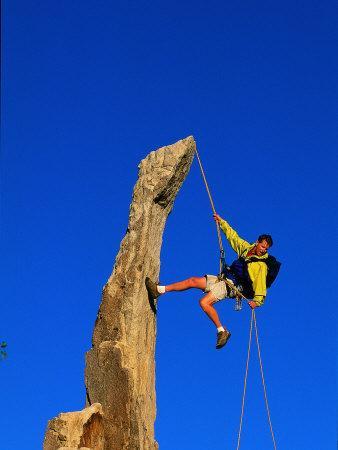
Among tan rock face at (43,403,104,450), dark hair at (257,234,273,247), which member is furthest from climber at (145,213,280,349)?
tan rock face at (43,403,104,450)

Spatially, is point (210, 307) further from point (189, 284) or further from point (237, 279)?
point (237, 279)

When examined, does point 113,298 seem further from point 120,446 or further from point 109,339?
point 120,446

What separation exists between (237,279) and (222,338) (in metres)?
1.59

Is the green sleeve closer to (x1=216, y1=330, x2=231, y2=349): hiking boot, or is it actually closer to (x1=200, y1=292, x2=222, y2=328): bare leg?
(x1=200, y1=292, x2=222, y2=328): bare leg

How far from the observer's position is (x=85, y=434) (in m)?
16.5

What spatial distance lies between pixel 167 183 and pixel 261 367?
4603 mm

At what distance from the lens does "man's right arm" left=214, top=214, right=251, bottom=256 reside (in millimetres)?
18734

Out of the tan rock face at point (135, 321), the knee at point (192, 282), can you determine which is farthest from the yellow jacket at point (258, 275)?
the tan rock face at point (135, 321)

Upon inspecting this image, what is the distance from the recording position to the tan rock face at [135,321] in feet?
55.8

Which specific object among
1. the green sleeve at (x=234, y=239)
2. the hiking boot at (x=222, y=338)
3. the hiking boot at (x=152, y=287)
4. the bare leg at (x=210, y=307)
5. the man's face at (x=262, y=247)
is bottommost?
the hiking boot at (x=222, y=338)

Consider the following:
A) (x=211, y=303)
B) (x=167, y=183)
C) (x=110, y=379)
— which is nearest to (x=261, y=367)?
(x=211, y=303)

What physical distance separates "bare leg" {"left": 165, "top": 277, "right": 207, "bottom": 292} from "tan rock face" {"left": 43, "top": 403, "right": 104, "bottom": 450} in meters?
3.17

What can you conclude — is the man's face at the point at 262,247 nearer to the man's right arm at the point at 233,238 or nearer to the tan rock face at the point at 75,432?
the man's right arm at the point at 233,238

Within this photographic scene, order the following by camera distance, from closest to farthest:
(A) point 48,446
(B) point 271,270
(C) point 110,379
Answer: (A) point 48,446 → (C) point 110,379 → (B) point 271,270
